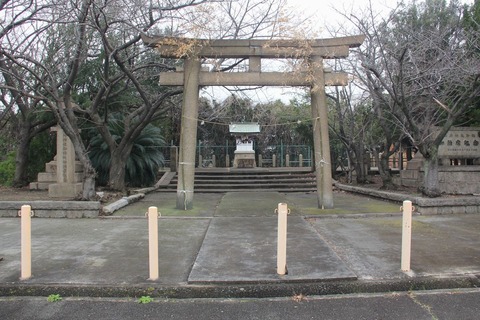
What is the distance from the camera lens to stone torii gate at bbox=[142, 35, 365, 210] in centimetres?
1023

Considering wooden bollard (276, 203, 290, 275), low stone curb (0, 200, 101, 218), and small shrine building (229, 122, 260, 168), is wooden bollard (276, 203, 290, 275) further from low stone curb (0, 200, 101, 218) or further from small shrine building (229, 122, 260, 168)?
small shrine building (229, 122, 260, 168)

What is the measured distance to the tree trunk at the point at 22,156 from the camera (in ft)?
47.2

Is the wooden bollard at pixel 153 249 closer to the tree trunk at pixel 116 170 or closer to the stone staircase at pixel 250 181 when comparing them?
the tree trunk at pixel 116 170

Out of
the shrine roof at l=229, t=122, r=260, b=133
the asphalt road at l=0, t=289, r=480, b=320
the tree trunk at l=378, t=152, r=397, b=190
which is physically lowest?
the asphalt road at l=0, t=289, r=480, b=320

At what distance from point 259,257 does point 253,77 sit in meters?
6.00

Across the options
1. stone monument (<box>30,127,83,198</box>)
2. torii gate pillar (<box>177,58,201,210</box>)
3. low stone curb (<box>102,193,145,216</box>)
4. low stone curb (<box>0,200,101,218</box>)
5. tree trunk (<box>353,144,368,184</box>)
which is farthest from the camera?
tree trunk (<box>353,144,368,184</box>)

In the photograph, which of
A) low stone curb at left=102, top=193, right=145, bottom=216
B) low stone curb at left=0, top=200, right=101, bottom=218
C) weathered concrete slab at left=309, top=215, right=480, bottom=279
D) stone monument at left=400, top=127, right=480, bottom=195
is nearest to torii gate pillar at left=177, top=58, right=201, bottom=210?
low stone curb at left=102, top=193, right=145, bottom=216

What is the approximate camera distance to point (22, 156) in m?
14.6

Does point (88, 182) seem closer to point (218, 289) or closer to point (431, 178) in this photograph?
point (218, 289)

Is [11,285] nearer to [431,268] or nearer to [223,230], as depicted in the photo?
[223,230]

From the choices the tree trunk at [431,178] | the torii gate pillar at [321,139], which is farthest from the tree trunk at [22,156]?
the tree trunk at [431,178]

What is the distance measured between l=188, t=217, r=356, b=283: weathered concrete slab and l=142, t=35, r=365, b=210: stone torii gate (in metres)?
2.74

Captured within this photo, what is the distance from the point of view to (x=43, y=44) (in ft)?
38.9

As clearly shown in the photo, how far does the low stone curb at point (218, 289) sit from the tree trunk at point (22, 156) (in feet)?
37.6
